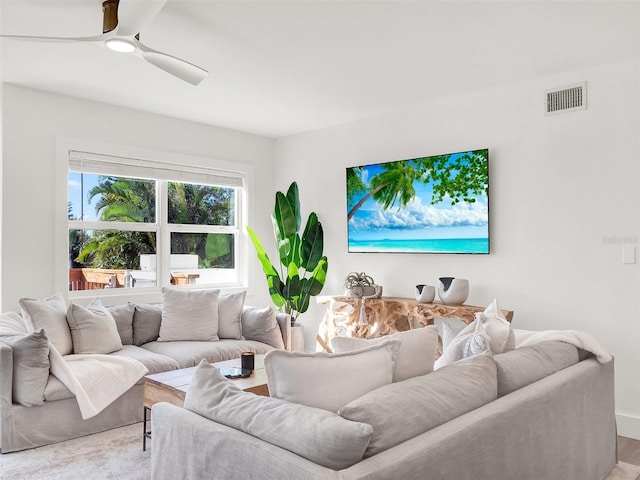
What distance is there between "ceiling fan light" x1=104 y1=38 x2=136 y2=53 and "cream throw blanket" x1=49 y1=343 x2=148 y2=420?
1795mm

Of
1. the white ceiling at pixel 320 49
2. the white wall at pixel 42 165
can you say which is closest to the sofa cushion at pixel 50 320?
the white wall at pixel 42 165

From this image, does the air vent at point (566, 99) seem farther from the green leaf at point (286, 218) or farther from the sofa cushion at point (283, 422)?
the sofa cushion at point (283, 422)

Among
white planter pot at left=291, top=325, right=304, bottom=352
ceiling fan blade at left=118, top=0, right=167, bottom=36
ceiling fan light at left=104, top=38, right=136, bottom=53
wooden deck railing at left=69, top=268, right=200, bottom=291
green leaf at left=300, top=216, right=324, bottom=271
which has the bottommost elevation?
white planter pot at left=291, top=325, right=304, bottom=352

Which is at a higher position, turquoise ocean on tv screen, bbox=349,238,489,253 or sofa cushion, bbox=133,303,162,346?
turquoise ocean on tv screen, bbox=349,238,489,253

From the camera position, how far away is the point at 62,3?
2.61 m

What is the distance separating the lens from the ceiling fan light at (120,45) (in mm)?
2559

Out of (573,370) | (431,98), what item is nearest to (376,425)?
(573,370)

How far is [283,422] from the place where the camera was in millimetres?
1508

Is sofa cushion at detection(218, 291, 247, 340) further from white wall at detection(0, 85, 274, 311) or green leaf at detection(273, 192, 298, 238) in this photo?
green leaf at detection(273, 192, 298, 238)

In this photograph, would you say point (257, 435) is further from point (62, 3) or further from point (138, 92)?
point (138, 92)

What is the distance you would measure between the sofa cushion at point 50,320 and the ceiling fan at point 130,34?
1775 mm

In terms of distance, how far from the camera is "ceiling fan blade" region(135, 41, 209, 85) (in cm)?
268

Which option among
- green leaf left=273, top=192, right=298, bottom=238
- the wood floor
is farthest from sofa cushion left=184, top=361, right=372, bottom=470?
green leaf left=273, top=192, right=298, bottom=238

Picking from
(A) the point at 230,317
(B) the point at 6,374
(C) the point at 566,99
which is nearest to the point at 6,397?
(B) the point at 6,374
